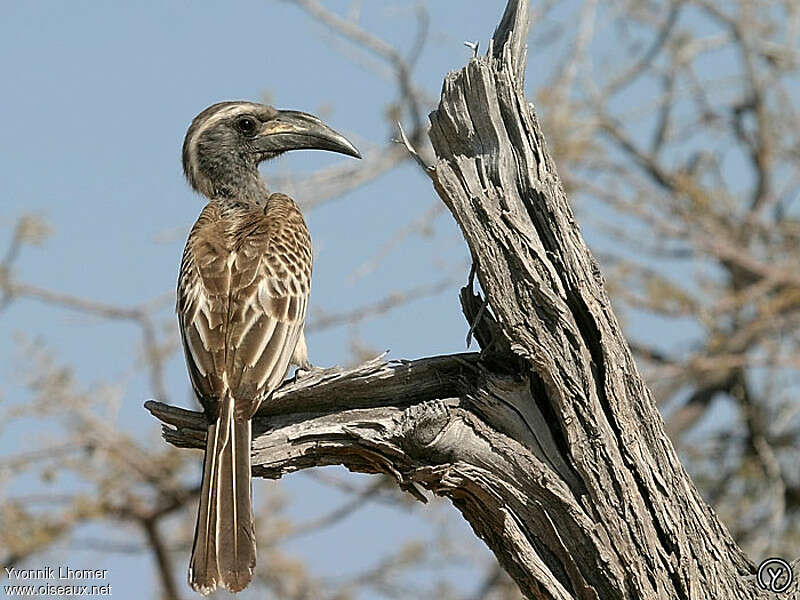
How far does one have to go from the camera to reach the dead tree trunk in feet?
11.0


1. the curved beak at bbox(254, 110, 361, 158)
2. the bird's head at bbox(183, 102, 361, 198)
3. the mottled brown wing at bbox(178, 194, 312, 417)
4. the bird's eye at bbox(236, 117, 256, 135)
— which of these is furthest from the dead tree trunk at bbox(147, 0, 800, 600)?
the bird's eye at bbox(236, 117, 256, 135)

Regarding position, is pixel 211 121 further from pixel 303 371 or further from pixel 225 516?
pixel 225 516

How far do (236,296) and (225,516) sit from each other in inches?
35.0

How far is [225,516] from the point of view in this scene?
356 centimetres

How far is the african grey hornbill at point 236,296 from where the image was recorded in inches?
140

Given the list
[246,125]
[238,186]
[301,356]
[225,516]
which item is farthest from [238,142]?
[225,516]

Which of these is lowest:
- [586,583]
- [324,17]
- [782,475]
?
[586,583]

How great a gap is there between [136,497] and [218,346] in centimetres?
453

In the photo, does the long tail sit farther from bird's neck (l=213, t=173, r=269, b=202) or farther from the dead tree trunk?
bird's neck (l=213, t=173, r=269, b=202)

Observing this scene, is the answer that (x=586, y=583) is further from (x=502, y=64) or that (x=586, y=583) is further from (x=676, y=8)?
(x=676, y=8)

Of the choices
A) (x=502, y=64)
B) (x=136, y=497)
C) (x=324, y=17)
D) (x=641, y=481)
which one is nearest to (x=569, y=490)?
(x=641, y=481)

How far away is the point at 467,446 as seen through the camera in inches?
136

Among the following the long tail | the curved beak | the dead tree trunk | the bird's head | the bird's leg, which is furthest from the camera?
the bird's head

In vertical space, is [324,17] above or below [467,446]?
above
